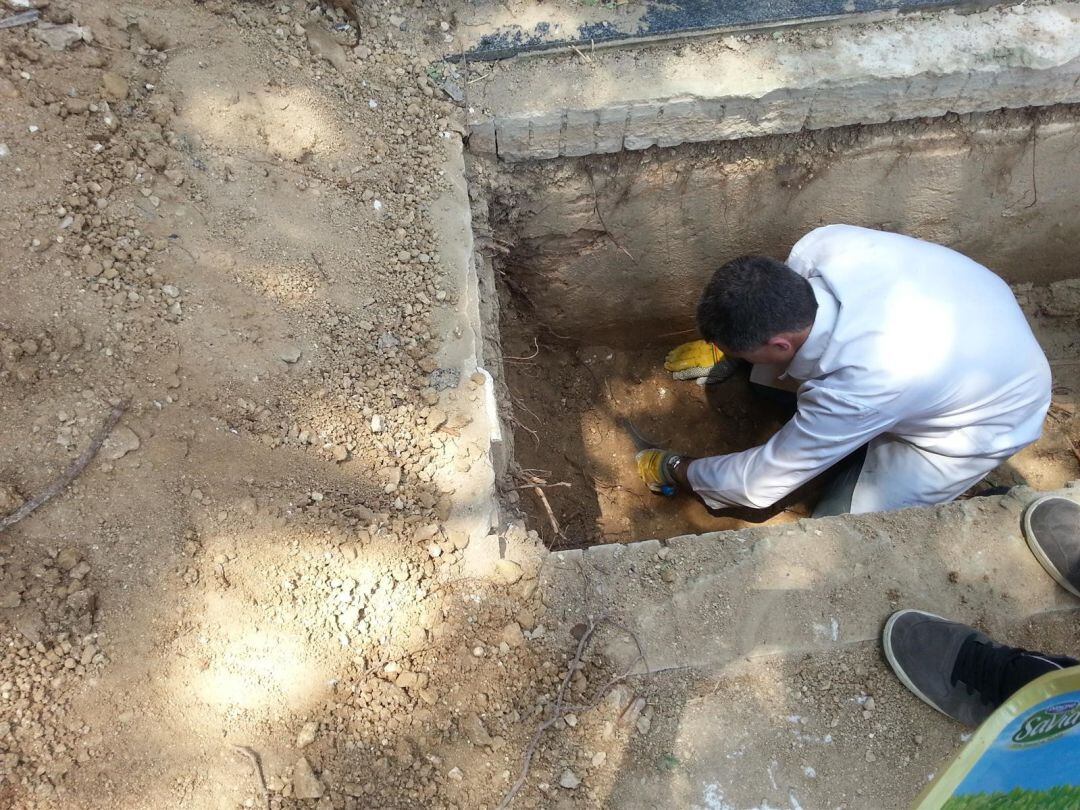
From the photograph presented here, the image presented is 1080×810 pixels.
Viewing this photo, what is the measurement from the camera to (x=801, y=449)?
2418 mm

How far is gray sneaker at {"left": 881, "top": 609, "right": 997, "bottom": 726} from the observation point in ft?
6.30

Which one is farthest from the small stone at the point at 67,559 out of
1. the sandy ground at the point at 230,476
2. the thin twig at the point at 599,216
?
the thin twig at the point at 599,216

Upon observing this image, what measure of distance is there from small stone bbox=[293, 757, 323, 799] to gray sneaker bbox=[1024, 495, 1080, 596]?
83.5 inches

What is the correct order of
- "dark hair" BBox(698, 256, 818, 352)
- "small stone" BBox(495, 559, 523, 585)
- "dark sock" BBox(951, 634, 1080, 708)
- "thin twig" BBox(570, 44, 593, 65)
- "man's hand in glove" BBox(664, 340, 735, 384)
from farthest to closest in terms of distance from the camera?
"man's hand in glove" BBox(664, 340, 735, 384) < "thin twig" BBox(570, 44, 593, 65) < "dark hair" BBox(698, 256, 818, 352) < "small stone" BBox(495, 559, 523, 585) < "dark sock" BBox(951, 634, 1080, 708)

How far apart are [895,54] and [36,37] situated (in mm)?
2923

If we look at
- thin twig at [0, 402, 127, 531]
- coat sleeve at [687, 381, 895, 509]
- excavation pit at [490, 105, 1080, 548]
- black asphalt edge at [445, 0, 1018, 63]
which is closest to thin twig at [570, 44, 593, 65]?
black asphalt edge at [445, 0, 1018, 63]

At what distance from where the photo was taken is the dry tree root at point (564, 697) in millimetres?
1815

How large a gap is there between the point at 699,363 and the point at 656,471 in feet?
2.21

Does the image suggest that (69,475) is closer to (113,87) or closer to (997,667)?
(113,87)

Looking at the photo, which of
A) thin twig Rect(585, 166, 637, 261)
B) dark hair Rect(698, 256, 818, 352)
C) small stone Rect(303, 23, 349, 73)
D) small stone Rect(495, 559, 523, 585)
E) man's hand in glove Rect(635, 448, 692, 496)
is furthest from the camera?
man's hand in glove Rect(635, 448, 692, 496)

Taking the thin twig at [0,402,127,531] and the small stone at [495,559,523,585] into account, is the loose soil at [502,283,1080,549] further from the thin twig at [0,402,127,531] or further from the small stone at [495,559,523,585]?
the thin twig at [0,402,127,531]

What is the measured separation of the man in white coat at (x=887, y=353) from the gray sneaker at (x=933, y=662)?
24.3 inches

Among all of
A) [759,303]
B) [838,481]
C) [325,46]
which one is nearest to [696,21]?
[759,303]

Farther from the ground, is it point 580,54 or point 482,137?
point 580,54
